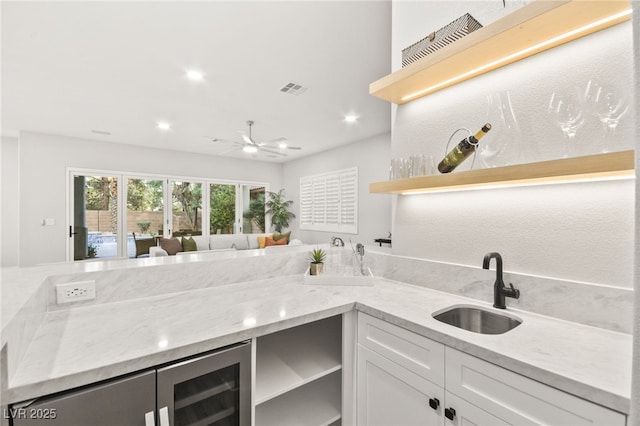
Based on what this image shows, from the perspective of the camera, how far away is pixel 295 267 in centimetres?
205

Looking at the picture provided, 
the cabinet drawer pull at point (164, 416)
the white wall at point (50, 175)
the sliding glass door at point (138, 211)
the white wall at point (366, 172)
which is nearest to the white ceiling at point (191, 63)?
the white wall at point (50, 175)

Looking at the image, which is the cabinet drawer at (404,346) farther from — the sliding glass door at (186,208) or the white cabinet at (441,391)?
the sliding glass door at (186,208)

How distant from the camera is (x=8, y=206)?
568 cm

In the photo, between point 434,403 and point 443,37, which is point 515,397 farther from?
point 443,37

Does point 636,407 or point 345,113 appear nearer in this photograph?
point 636,407

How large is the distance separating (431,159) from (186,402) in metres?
1.61

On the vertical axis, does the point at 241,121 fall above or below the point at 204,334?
above

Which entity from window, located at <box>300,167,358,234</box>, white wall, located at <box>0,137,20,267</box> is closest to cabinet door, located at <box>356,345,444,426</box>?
window, located at <box>300,167,358,234</box>

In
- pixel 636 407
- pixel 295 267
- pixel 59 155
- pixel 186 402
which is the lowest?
pixel 186 402

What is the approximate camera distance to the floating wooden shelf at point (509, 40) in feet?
3.54

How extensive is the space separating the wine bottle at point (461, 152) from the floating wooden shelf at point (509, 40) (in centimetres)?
39

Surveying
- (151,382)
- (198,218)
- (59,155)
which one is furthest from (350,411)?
(59,155)

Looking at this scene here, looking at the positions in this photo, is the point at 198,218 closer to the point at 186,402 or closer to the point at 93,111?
the point at 93,111

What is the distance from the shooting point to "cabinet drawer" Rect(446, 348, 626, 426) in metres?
0.76
